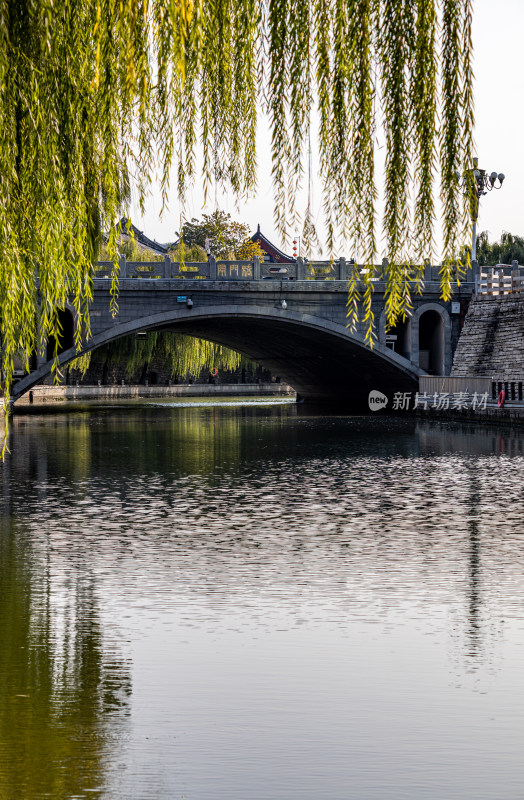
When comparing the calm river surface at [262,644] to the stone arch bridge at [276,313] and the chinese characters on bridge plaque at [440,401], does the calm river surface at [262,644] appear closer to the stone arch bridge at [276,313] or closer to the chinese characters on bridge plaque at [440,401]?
the chinese characters on bridge plaque at [440,401]

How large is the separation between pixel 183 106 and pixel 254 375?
80094 mm

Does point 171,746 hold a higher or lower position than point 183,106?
lower

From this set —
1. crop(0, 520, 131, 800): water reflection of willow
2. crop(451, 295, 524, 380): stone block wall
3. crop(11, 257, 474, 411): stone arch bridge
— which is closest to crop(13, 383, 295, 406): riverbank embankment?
crop(11, 257, 474, 411): stone arch bridge

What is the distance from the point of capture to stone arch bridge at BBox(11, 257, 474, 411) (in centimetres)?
4553

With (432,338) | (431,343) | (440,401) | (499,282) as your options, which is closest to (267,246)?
(431,343)

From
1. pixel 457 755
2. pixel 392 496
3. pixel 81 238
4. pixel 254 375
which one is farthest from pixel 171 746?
pixel 254 375

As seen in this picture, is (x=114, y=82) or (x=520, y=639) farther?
(x=520, y=639)

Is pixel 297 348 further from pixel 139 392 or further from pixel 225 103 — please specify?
pixel 225 103

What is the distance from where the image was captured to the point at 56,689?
7512 mm

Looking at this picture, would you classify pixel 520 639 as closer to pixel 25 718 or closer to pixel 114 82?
pixel 25 718

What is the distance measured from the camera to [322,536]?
45.9ft

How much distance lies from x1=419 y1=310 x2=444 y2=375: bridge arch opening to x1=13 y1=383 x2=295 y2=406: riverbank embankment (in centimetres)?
1825

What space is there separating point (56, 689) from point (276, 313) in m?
39.4

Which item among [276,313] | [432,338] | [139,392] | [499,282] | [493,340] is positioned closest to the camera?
[493,340]
